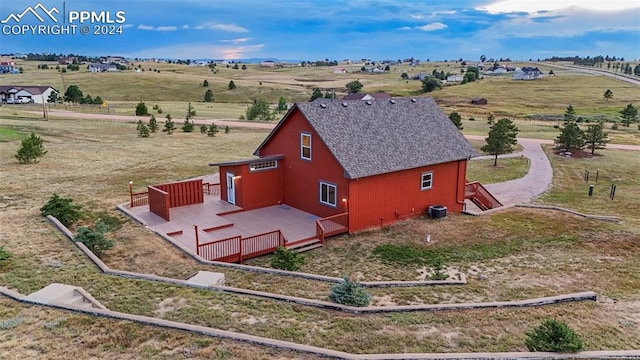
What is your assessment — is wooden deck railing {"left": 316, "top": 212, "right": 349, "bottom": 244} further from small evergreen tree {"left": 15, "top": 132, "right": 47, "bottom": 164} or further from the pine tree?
small evergreen tree {"left": 15, "top": 132, "right": 47, "bottom": 164}

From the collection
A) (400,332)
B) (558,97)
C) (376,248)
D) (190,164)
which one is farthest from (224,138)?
(558,97)

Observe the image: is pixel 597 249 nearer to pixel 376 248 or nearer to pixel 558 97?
pixel 376 248

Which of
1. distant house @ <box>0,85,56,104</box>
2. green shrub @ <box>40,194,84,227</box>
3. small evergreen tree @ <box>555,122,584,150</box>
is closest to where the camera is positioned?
green shrub @ <box>40,194,84,227</box>

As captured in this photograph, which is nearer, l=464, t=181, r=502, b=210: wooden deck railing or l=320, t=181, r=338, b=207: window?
l=320, t=181, r=338, b=207: window

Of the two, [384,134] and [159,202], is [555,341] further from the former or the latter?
[159,202]

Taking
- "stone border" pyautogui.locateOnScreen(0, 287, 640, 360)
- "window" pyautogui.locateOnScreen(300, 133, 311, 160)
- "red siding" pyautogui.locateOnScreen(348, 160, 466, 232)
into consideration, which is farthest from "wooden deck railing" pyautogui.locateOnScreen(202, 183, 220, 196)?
"stone border" pyautogui.locateOnScreen(0, 287, 640, 360)

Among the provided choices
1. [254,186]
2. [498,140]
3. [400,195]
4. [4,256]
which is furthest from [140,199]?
[498,140]
